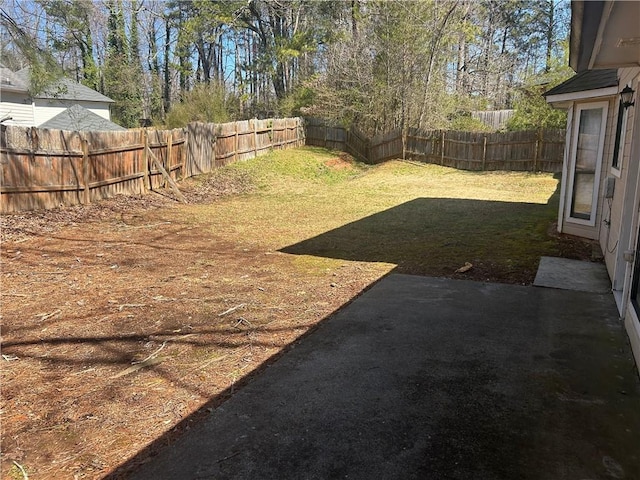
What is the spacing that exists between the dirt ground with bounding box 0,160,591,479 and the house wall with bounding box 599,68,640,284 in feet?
2.48

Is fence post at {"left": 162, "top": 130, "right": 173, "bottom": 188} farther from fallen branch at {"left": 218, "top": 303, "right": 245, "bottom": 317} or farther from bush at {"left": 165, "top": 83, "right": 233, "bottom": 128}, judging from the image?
fallen branch at {"left": 218, "top": 303, "right": 245, "bottom": 317}

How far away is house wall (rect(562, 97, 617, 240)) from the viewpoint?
7.12m

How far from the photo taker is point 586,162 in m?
7.89

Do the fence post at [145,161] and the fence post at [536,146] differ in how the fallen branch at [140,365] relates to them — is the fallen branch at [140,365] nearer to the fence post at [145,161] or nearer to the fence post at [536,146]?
the fence post at [145,161]

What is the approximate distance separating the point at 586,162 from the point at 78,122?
1863 cm

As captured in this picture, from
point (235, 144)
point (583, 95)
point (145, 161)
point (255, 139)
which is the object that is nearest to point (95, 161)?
point (145, 161)

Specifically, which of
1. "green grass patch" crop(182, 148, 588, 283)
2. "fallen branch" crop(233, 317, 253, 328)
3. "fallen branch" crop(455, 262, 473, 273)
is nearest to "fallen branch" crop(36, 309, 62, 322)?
"fallen branch" crop(233, 317, 253, 328)

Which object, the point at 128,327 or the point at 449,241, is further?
the point at 449,241

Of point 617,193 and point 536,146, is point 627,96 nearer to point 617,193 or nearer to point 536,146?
point 617,193

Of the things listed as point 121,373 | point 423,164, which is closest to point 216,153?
point 423,164

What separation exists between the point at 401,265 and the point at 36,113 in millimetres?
22770

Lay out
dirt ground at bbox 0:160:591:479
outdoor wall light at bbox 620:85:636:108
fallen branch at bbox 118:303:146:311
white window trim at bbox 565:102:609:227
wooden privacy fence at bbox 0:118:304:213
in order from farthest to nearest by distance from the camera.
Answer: wooden privacy fence at bbox 0:118:304:213 < white window trim at bbox 565:102:609:227 < outdoor wall light at bbox 620:85:636:108 < fallen branch at bbox 118:303:146:311 < dirt ground at bbox 0:160:591:479

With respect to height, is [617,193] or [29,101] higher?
[29,101]

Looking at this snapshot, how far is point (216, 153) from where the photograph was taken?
16234 mm
